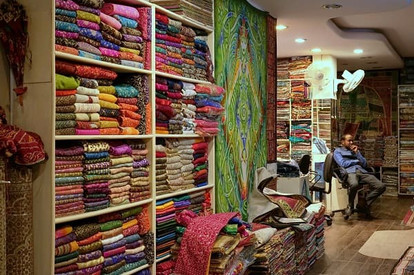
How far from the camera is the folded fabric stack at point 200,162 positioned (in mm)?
3916

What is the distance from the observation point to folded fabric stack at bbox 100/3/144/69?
115 inches

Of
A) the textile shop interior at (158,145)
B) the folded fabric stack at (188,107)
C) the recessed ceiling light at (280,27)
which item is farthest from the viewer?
the recessed ceiling light at (280,27)

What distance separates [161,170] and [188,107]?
0.58 meters

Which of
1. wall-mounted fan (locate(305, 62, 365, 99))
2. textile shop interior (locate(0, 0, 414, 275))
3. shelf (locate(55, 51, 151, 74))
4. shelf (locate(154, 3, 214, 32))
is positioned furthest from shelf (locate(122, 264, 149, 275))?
wall-mounted fan (locate(305, 62, 365, 99))

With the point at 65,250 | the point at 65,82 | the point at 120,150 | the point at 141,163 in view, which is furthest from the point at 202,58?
the point at 65,250

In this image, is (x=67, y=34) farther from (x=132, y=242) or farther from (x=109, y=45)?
(x=132, y=242)

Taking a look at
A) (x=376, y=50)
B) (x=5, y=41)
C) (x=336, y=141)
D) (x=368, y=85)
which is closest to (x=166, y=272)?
(x=5, y=41)

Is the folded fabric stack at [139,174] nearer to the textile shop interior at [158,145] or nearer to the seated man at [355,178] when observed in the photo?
the textile shop interior at [158,145]

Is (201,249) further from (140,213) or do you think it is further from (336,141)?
(336,141)

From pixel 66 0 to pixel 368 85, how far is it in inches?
403

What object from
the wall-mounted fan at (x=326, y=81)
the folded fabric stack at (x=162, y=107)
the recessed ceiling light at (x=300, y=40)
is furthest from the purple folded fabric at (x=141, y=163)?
the wall-mounted fan at (x=326, y=81)

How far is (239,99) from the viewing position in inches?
184

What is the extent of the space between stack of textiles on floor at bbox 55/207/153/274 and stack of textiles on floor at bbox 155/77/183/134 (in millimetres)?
616

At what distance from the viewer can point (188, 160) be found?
3.79 meters
